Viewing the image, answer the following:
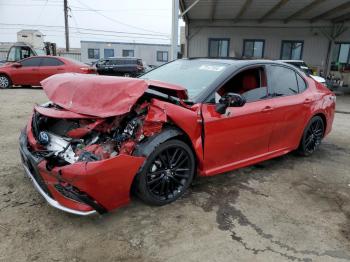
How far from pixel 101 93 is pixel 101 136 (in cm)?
41

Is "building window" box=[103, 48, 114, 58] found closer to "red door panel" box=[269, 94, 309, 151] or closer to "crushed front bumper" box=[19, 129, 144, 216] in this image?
"red door panel" box=[269, 94, 309, 151]

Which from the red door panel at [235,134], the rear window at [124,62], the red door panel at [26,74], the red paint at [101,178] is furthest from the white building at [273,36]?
the red paint at [101,178]

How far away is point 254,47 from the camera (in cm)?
1920

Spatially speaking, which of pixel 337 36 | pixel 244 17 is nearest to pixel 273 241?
pixel 244 17

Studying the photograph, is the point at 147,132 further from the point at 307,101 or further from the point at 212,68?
the point at 307,101

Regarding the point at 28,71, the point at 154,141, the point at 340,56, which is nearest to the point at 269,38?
the point at 340,56

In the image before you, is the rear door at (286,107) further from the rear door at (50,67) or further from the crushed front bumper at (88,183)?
the rear door at (50,67)

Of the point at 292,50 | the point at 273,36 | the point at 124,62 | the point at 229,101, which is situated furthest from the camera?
the point at 124,62

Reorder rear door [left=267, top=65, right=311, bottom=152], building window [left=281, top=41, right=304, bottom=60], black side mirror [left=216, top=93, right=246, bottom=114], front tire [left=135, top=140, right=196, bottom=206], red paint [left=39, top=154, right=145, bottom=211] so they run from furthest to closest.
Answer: building window [left=281, top=41, right=304, bottom=60] < rear door [left=267, top=65, right=311, bottom=152] < black side mirror [left=216, top=93, right=246, bottom=114] < front tire [left=135, top=140, right=196, bottom=206] < red paint [left=39, top=154, right=145, bottom=211]

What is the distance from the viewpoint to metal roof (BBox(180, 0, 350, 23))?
14.0 m

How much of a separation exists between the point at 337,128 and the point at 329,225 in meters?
5.00

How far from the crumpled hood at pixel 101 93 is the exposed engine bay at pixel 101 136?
13 cm

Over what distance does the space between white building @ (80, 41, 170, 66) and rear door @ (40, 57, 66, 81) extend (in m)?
25.9

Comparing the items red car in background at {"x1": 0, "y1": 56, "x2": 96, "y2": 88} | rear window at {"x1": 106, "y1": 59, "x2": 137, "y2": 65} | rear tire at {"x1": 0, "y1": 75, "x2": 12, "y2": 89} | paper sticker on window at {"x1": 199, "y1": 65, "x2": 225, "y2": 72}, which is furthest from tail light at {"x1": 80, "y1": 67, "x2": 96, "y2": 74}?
paper sticker on window at {"x1": 199, "y1": 65, "x2": 225, "y2": 72}
